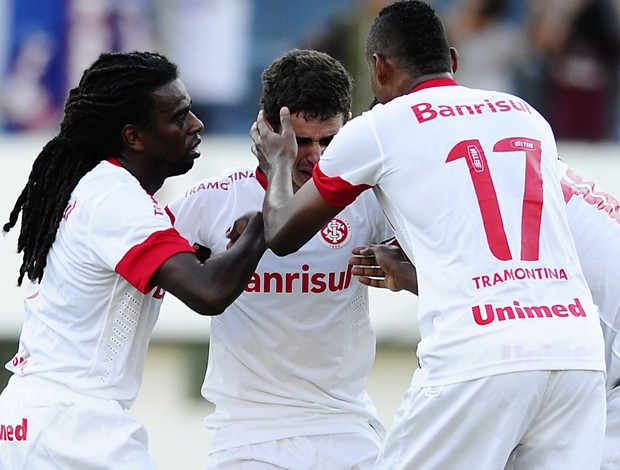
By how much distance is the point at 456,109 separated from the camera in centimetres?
397

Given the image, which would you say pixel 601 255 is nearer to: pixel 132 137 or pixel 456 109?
pixel 456 109

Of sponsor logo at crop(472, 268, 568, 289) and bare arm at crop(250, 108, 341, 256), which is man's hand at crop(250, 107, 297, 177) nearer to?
bare arm at crop(250, 108, 341, 256)

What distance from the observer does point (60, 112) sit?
11555 millimetres

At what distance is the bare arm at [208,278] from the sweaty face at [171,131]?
0.56 meters

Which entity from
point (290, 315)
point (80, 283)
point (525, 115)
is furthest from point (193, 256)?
point (525, 115)

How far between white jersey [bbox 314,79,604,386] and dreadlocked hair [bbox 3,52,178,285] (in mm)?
874

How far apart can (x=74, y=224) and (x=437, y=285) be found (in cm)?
127

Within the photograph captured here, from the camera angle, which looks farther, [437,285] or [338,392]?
[338,392]

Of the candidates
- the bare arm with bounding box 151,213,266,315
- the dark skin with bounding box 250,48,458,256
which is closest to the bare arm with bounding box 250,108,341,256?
the dark skin with bounding box 250,48,458,256

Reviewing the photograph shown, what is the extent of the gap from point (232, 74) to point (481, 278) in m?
8.18

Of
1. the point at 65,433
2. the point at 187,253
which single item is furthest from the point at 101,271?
the point at 65,433

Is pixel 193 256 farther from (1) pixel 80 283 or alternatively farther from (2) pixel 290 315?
(2) pixel 290 315

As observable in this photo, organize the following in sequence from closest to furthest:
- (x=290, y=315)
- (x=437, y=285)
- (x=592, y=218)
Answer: (x=437, y=285), (x=592, y=218), (x=290, y=315)

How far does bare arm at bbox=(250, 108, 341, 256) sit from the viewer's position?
13.2 feet
